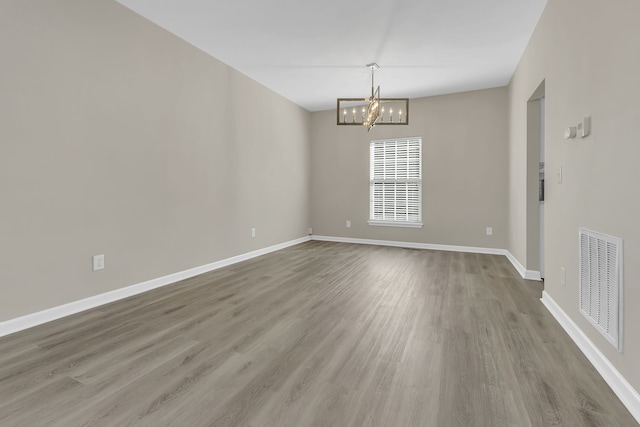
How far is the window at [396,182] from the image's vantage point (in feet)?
19.1

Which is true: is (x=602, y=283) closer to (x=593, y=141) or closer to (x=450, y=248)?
(x=593, y=141)

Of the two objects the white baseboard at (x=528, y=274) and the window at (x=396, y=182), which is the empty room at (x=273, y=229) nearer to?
the white baseboard at (x=528, y=274)

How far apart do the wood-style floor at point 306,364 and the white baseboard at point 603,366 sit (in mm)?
41

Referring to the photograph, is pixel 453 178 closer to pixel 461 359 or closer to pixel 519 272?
pixel 519 272

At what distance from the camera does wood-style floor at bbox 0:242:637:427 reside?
4.56 ft

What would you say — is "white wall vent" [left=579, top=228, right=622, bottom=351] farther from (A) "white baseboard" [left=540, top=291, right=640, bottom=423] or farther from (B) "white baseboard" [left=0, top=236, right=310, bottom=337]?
(B) "white baseboard" [left=0, top=236, right=310, bottom=337]

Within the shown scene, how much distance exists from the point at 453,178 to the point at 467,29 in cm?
270

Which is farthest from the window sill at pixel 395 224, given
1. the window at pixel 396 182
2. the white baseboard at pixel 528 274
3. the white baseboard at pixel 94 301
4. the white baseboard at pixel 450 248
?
the white baseboard at pixel 94 301

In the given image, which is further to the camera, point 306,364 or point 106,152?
point 106,152

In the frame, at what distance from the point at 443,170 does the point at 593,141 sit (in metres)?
3.73

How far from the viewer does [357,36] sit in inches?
135

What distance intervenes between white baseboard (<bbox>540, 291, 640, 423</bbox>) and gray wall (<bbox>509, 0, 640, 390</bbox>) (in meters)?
0.04

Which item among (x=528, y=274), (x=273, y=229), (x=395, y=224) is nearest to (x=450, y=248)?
(x=395, y=224)

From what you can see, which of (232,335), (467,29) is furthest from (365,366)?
(467,29)
